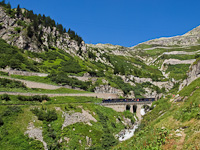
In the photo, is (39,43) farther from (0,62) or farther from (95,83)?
(95,83)

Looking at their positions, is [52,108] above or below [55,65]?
below

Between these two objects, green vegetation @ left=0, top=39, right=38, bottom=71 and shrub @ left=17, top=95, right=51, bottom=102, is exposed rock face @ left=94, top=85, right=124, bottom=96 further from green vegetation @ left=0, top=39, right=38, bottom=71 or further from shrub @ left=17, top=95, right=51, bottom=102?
shrub @ left=17, top=95, right=51, bottom=102

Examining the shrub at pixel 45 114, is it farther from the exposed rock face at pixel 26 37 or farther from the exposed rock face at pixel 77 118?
the exposed rock face at pixel 26 37

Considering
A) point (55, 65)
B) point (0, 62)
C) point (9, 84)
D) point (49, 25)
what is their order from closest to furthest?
point (9, 84) → point (0, 62) → point (55, 65) → point (49, 25)

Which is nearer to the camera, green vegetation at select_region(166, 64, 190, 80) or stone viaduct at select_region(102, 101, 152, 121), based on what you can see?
stone viaduct at select_region(102, 101, 152, 121)

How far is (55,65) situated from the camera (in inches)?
3674

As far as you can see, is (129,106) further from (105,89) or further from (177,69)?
(177,69)

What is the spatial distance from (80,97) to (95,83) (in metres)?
24.5

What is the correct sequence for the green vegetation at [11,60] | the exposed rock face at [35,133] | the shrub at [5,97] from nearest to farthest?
1. the exposed rock face at [35,133]
2. the shrub at [5,97]
3. the green vegetation at [11,60]

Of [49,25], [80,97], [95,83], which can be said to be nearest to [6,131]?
[80,97]

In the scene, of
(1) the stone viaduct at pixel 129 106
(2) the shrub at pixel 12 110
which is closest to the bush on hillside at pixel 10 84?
(2) the shrub at pixel 12 110

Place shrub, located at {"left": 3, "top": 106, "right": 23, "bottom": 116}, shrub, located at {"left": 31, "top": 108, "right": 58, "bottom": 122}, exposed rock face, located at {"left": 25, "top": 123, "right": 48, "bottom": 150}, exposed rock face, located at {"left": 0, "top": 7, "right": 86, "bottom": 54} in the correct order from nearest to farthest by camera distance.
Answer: exposed rock face, located at {"left": 25, "top": 123, "right": 48, "bottom": 150} < shrub, located at {"left": 3, "top": 106, "right": 23, "bottom": 116} < shrub, located at {"left": 31, "top": 108, "right": 58, "bottom": 122} < exposed rock face, located at {"left": 0, "top": 7, "right": 86, "bottom": 54}

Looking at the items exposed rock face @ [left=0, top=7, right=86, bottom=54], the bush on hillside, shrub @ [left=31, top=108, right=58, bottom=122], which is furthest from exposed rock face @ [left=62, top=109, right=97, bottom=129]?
exposed rock face @ [left=0, top=7, right=86, bottom=54]

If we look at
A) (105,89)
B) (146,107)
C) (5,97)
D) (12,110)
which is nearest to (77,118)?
(12,110)
